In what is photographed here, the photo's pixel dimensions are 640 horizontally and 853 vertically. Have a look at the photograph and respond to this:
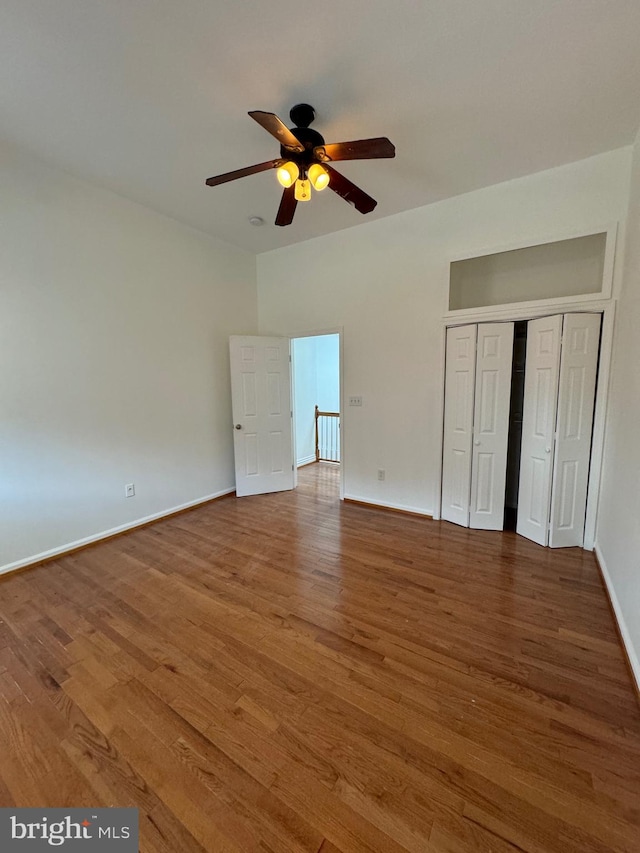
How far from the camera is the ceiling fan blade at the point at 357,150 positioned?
1.76m

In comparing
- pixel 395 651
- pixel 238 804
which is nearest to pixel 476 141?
pixel 395 651

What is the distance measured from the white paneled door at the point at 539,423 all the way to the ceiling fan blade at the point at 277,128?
234 cm

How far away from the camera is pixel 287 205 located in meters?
2.27

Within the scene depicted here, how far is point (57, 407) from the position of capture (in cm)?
282

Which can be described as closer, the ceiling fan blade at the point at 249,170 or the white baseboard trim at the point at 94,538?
the ceiling fan blade at the point at 249,170

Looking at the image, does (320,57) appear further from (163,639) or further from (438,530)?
(438,530)

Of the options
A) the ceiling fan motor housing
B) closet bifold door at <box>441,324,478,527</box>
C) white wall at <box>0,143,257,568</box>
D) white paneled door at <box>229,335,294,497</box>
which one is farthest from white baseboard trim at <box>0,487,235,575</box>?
the ceiling fan motor housing

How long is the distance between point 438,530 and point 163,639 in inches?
98.2

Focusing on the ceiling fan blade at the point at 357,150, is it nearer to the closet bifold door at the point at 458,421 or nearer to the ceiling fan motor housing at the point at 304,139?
the ceiling fan motor housing at the point at 304,139

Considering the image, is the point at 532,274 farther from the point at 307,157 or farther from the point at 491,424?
the point at 307,157

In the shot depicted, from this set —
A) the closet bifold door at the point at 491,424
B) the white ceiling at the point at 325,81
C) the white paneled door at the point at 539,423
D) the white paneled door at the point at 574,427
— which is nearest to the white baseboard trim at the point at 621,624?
the white paneled door at the point at 574,427

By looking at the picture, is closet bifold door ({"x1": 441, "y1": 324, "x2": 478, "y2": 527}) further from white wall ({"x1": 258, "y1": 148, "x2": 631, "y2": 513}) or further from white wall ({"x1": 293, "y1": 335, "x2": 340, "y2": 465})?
white wall ({"x1": 293, "y1": 335, "x2": 340, "y2": 465})

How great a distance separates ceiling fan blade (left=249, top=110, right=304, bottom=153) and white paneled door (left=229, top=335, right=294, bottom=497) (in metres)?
2.41

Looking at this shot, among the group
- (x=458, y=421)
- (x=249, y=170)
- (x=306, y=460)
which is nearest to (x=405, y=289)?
(x=458, y=421)
